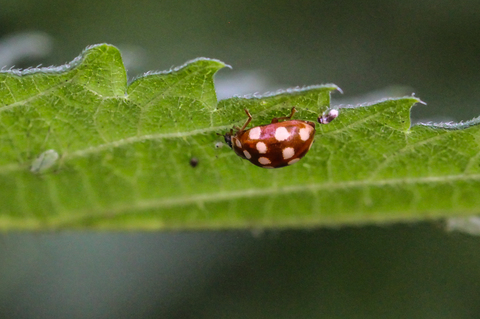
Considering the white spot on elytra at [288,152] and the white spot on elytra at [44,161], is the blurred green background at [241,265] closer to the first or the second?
the white spot on elytra at [288,152]

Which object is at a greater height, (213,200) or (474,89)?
(474,89)

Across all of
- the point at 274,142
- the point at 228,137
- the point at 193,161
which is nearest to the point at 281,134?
the point at 274,142

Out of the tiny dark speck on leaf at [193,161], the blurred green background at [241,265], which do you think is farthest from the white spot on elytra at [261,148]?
the blurred green background at [241,265]

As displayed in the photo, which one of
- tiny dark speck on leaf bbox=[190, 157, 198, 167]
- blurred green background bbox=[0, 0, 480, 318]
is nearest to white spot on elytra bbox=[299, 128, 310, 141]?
tiny dark speck on leaf bbox=[190, 157, 198, 167]

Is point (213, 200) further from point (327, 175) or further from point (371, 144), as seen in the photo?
point (371, 144)

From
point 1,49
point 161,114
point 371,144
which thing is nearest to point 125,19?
point 1,49

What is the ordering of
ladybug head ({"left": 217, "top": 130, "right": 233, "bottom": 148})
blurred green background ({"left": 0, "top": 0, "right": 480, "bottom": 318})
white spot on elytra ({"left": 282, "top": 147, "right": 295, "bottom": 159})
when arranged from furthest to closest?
blurred green background ({"left": 0, "top": 0, "right": 480, "bottom": 318}), white spot on elytra ({"left": 282, "top": 147, "right": 295, "bottom": 159}), ladybug head ({"left": 217, "top": 130, "right": 233, "bottom": 148})

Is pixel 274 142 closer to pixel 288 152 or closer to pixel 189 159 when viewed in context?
pixel 288 152

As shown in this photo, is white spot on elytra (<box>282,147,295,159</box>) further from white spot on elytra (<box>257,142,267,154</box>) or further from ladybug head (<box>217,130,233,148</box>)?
ladybug head (<box>217,130,233,148</box>)
